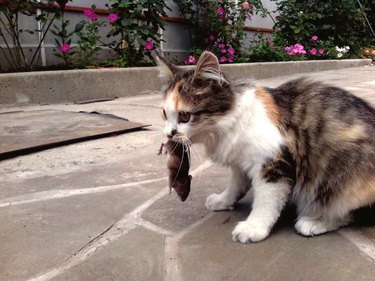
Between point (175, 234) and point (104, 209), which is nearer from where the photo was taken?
point (175, 234)

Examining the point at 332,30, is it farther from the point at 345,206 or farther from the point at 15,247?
the point at 15,247

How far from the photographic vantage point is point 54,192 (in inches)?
81.0

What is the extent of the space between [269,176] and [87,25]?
4599mm

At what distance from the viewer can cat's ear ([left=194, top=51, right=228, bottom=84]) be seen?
1.64m

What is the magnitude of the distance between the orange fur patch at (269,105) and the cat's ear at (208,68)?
19 centimetres

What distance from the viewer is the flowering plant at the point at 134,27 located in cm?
534

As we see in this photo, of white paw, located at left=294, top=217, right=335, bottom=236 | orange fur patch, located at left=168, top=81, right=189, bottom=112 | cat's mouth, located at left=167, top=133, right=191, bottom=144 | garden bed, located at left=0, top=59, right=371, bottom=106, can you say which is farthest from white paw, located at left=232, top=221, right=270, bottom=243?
garden bed, located at left=0, top=59, right=371, bottom=106

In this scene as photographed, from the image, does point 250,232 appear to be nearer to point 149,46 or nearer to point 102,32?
point 149,46

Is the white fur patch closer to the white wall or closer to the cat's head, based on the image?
the cat's head

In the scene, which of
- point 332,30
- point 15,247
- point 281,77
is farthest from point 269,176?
point 332,30

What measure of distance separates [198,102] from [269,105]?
0.31 meters

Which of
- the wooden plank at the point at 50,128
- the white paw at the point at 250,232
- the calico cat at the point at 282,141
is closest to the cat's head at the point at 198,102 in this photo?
the calico cat at the point at 282,141

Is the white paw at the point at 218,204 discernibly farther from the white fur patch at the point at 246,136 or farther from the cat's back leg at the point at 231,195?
the white fur patch at the point at 246,136

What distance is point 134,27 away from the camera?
5.43 meters
